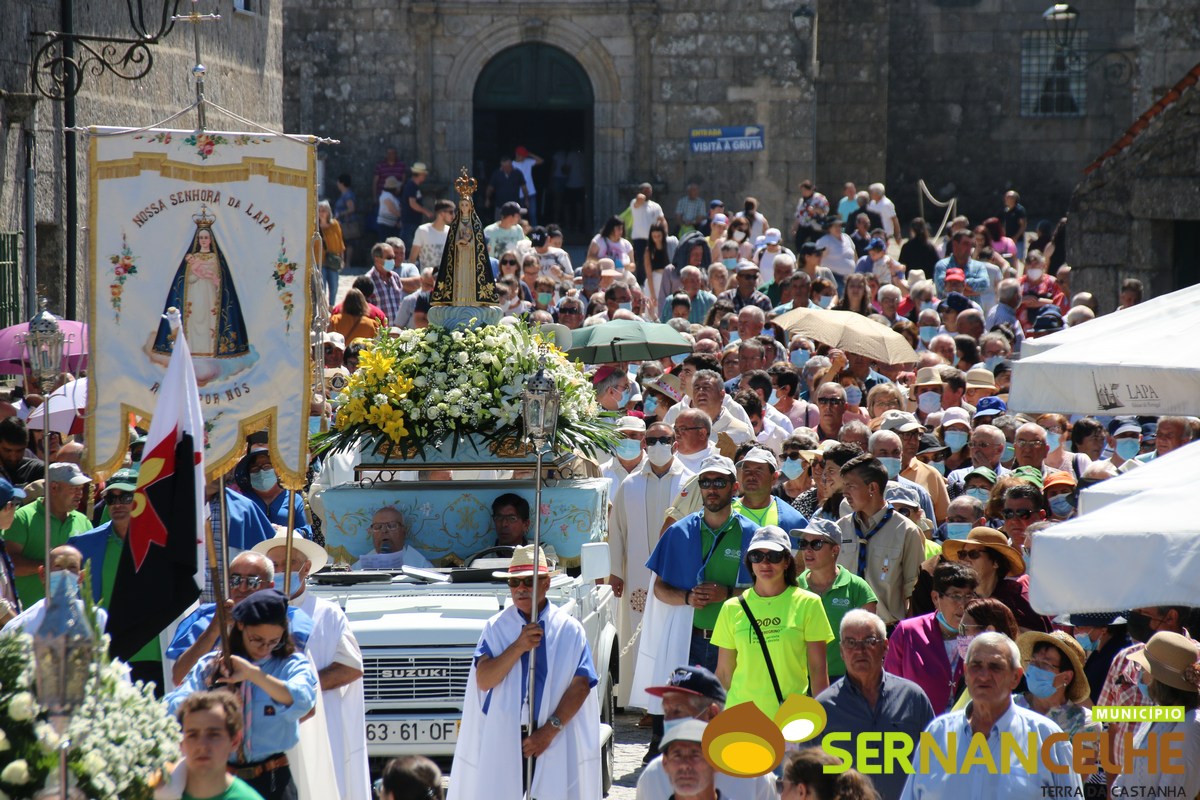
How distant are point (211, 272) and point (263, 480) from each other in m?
2.35

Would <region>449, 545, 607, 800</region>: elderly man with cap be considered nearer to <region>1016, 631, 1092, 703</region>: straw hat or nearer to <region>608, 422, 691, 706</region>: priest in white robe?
<region>1016, 631, 1092, 703</region>: straw hat

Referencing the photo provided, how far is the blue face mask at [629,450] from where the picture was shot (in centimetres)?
1230

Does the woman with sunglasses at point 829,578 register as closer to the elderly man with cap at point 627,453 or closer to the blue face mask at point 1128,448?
the elderly man with cap at point 627,453

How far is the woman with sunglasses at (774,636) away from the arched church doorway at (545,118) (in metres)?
22.9

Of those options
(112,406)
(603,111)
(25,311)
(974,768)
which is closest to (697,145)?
(603,111)


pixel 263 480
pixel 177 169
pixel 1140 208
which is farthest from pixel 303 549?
pixel 1140 208

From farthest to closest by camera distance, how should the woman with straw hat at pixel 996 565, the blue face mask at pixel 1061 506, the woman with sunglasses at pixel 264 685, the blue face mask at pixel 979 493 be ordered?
the blue face mask at pixel 979 493 < the blue face mask at pixel 1061 506 < the woman with straw hat at pixel 996 565 < the woman with sunglasses at pixel 264 685

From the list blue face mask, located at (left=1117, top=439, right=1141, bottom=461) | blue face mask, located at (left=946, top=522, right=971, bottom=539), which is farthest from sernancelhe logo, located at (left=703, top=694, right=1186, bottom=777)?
blue face mask, located at (left=1117, top=439, right=1141, bottom=461)

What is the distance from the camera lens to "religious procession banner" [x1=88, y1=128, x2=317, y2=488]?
8.99m

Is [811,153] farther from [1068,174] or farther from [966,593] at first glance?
[966,593]

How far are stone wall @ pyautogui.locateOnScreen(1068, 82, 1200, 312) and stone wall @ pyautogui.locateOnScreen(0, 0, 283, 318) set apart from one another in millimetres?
9630

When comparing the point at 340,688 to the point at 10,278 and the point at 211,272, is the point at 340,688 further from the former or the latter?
the point at 10,278

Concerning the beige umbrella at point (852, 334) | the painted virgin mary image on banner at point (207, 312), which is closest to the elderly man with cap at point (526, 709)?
the painted virgin mary image on banner at point (207, 312)

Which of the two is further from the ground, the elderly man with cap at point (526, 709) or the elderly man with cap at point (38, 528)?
the elderly man with cap at point (38, 528)
